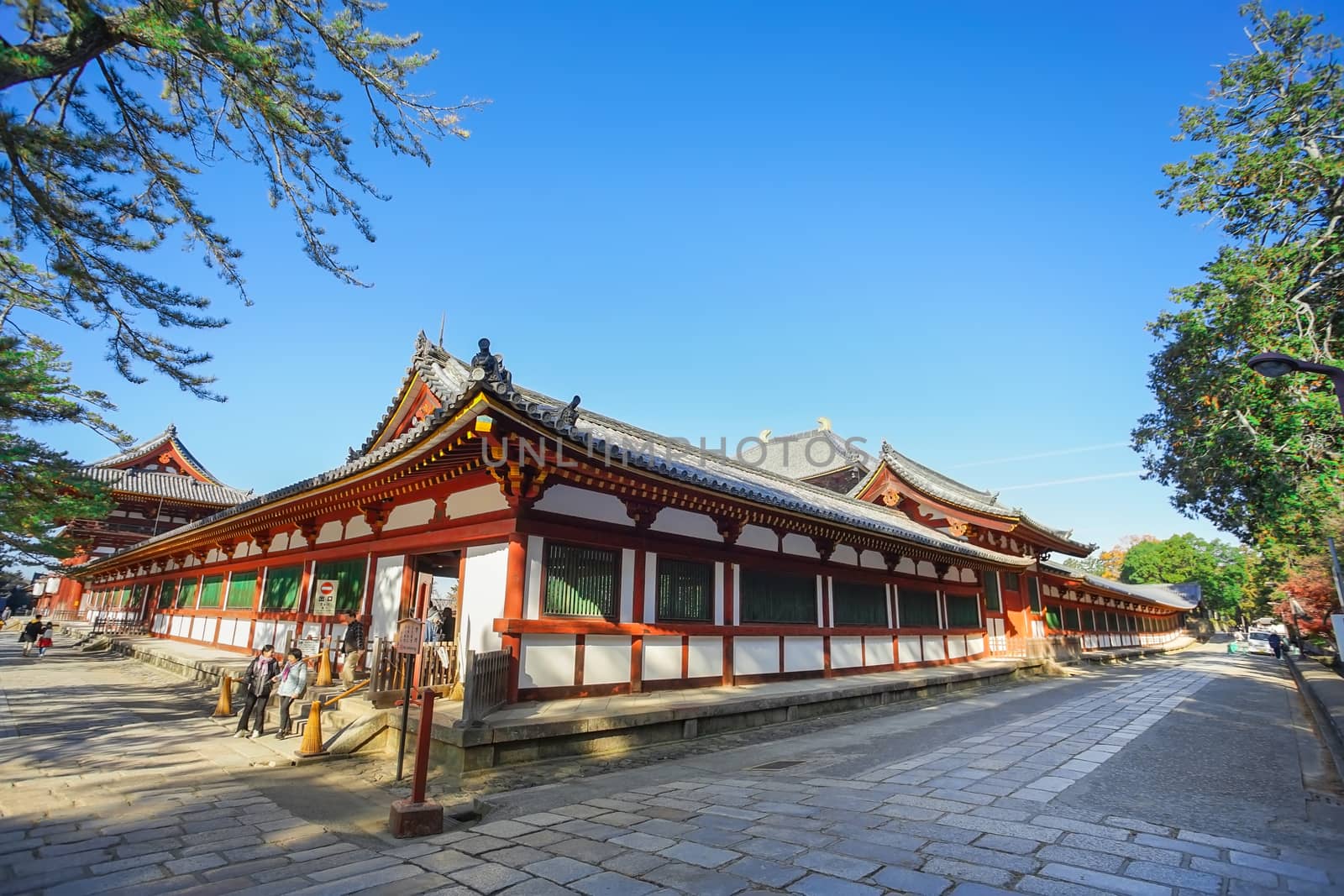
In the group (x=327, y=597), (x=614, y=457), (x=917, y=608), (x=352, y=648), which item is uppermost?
(x=614, y=457)

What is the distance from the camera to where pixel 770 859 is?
183 inches

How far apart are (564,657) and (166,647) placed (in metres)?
18.6

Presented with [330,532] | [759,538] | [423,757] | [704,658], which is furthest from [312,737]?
[759,538]

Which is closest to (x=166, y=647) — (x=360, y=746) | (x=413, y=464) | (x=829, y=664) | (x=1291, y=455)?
(x=360, y=746)

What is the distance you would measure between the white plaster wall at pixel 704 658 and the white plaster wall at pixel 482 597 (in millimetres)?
2572

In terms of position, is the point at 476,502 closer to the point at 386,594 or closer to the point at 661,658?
the point at 386,594

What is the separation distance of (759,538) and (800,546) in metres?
1.52

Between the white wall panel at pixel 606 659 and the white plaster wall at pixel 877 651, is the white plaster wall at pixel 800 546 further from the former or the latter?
the white wall panel at pixel 606 659

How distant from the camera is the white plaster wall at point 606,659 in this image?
32.2ft

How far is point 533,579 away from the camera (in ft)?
30.7

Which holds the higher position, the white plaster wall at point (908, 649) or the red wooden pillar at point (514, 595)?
the red wooden pillar at point (514, 595)

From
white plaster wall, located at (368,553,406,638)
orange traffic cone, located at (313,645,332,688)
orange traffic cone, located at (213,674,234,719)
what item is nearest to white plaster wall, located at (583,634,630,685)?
white plaster wall, located at (368,553,406,638)

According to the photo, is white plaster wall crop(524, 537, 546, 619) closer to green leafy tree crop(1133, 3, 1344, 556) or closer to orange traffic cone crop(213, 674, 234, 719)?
orange traffic cone crop(213, 674, 234, 719)

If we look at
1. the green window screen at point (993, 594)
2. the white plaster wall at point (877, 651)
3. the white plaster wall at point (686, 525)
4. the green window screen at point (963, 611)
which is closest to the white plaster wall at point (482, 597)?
the white plaster wall at point (686, 525)
